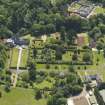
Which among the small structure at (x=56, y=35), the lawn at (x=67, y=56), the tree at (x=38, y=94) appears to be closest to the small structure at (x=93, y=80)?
the lawn at (x=67, y=56)

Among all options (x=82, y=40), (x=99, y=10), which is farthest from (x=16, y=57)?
(x=99, y=10)

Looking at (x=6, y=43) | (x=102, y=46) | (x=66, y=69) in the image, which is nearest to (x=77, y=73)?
(x=66, y=69)

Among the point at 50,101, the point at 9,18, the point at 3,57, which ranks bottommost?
the point at 50,101

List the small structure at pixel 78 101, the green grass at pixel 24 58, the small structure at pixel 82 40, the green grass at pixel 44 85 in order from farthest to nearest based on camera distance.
Answer: the small structure at pixel 82 40 < the green grass at pixel 24 58 < the green grass at pixel 44 85 < the small structure at pixel 78 101

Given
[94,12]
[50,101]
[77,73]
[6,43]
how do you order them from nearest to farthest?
[50,101] < [77,73] < [6,43] < [94,12]

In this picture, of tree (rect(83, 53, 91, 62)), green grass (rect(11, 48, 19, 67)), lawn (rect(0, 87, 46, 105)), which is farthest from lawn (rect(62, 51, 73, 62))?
lawn (rect(0, 87, 46, 105))

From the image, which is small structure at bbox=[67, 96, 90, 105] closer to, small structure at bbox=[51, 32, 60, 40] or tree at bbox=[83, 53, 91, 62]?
tree at bbox=[83, 53, 91, 62]

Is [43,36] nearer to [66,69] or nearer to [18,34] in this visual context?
[18,34]

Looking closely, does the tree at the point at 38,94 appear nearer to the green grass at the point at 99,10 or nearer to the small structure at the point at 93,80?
the small structure at the point at 93,80
